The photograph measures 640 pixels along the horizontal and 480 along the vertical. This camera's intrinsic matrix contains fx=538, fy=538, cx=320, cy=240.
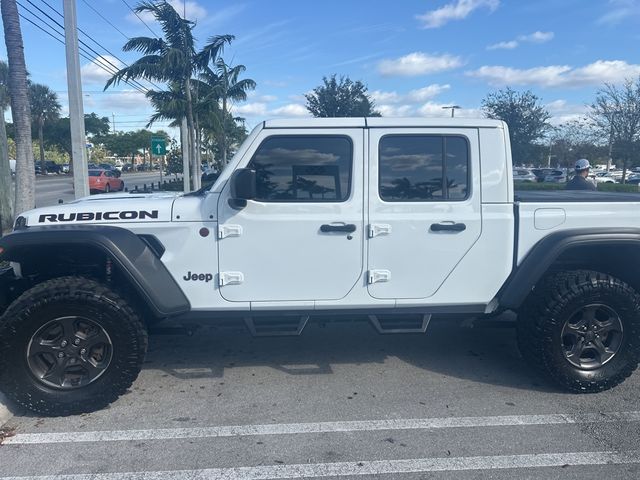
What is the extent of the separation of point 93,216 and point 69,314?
0.70 m

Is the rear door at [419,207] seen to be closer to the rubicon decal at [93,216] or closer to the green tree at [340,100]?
the rubicon decal at [93,216]

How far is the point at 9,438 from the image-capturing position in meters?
3.46

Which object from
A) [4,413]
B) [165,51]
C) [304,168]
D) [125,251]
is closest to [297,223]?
[304,168]

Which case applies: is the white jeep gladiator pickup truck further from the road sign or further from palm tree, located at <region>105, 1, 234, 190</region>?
the road sign

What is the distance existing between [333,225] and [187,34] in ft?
55.0

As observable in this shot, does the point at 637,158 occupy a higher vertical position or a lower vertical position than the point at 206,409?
higher

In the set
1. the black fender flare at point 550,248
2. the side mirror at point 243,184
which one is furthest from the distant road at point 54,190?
the black fender flare at point 550,248

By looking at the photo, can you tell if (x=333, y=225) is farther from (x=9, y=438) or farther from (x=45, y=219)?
(x=9, y=438)

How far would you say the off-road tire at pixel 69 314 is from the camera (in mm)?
3627

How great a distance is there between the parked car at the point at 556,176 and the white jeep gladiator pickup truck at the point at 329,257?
122ft

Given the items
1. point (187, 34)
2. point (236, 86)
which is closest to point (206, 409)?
point (187, 34)

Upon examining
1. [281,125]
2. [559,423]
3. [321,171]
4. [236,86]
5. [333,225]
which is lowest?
[559,423]

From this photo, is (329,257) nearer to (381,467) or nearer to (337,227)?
(337,227)

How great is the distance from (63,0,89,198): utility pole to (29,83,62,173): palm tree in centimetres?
5291
